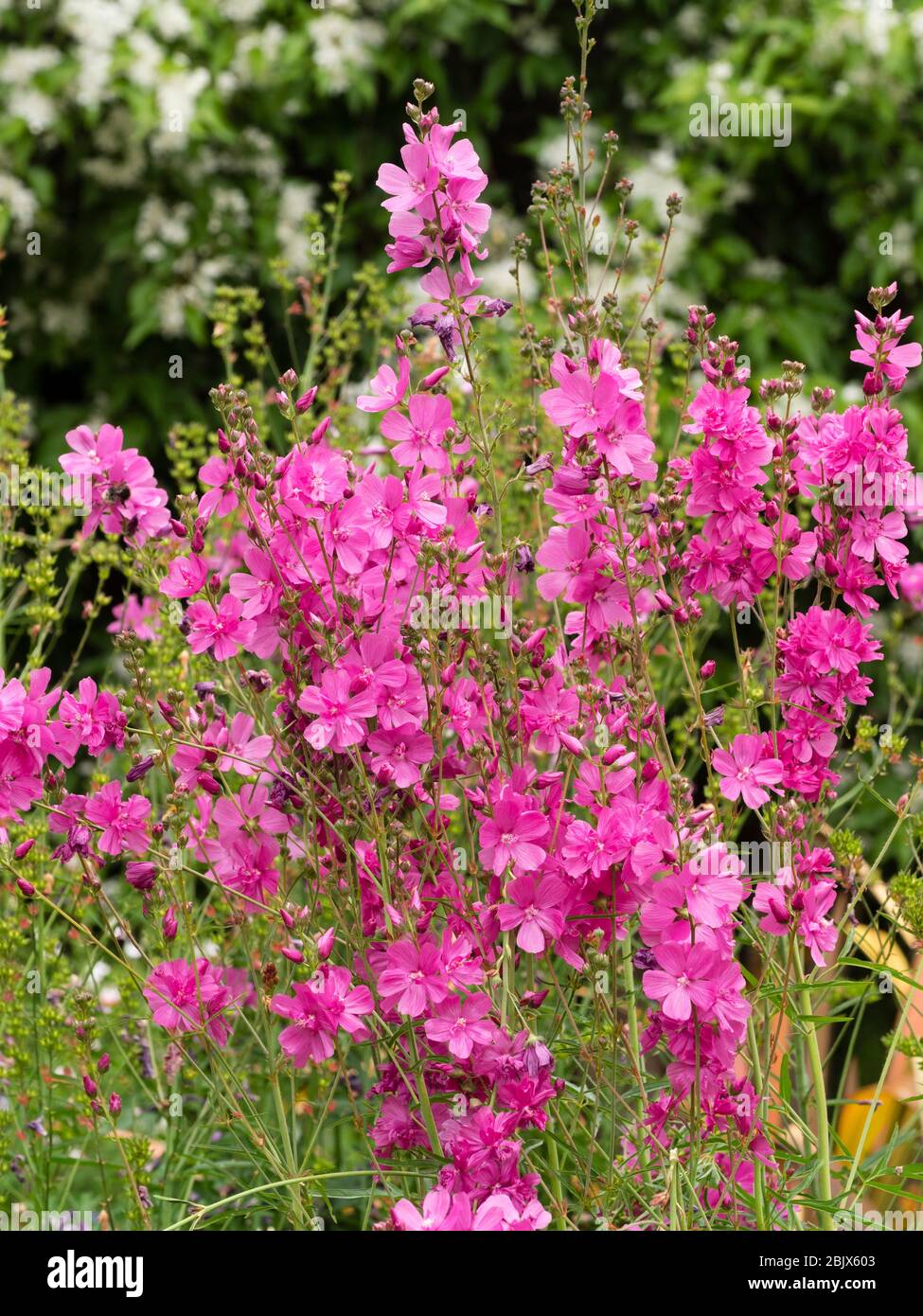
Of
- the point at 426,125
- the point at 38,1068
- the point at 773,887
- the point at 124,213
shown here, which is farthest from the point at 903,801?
the point at 124,213

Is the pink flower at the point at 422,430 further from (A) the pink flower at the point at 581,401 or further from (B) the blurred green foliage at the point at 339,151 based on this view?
(B) the blurred green foliage at the point at 339,151

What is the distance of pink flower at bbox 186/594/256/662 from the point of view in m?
1.62

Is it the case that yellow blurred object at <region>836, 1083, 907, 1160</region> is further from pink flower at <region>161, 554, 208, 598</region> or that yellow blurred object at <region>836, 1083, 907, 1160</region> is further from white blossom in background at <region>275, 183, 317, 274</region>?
white blossom in background at <region>275, 183, 317, 274</region>

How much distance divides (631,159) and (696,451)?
3.48 m

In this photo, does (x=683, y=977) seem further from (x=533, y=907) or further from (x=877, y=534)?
(x=877, y=534)

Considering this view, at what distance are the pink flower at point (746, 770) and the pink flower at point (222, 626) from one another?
53 cm

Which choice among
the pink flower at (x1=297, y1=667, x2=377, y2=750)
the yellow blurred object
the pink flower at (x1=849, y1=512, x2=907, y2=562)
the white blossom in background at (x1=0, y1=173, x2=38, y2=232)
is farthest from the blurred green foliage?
the pink flower at (x1=297, y1=667, x2=377, y2=750)

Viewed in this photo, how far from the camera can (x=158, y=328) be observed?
468 centimetres

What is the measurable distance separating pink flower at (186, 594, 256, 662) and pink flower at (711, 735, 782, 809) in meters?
0.53

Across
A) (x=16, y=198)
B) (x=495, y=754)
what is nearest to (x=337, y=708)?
(x=495, y=754)

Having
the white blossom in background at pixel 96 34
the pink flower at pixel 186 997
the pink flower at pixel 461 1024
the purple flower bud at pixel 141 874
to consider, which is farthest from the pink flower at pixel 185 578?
the white blossom in background at pixel 96 34

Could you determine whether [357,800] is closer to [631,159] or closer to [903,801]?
[903,801]

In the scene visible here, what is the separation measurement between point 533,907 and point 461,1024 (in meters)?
0.13

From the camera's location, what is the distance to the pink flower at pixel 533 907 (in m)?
1.45
